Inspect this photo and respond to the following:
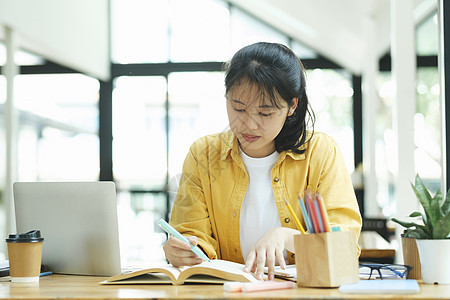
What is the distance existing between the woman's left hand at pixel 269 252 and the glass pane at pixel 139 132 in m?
5.94

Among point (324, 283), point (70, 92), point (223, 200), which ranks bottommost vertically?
point (324, 283)

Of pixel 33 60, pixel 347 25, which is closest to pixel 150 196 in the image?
pixel 33 60

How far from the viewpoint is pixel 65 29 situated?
5891 millimetres

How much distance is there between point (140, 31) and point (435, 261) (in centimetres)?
646

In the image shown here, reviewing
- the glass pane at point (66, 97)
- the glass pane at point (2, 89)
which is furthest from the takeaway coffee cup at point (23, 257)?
the glass pane at point (66, 97)

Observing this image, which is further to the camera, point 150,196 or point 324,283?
point 150,196

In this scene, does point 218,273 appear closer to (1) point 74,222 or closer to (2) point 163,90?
(1) point 74,222

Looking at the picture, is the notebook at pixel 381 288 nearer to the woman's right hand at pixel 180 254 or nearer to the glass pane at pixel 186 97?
the woman's right hand at pixel 180 254

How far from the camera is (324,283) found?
50.0 inches

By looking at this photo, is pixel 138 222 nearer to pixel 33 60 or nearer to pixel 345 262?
pixel 33 60

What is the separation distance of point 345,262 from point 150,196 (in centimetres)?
616

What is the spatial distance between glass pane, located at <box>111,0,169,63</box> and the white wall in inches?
6.3

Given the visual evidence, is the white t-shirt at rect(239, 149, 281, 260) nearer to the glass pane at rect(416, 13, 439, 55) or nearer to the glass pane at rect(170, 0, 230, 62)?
the glass pane at rect(416, 13, 439, 55)

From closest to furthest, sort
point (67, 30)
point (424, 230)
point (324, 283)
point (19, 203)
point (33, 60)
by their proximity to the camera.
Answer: point (324, 283) < point (424, 230) < point (19, 203) < point (67, 30) < point (33, 60)
